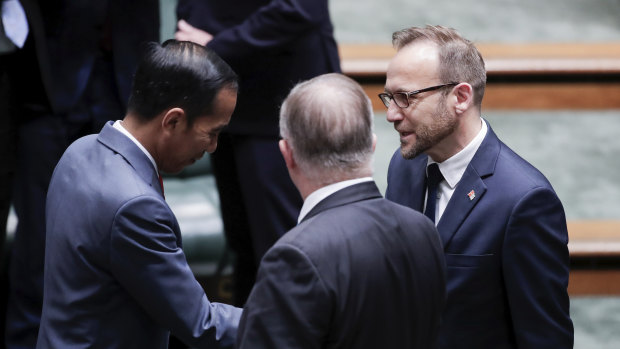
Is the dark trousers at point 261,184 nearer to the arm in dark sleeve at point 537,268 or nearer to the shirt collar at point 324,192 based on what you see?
the arm in dark sleeve at point 537,268

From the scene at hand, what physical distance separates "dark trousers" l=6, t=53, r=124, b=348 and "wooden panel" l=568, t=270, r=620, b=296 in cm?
144

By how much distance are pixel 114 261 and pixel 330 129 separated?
19.3 inches

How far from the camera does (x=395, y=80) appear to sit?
6.48 feet

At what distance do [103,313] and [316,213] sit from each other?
1.61ft

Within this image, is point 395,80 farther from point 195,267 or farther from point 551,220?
point 195,267

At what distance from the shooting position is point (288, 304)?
1.47 metres

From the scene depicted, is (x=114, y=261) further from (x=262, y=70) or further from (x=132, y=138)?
(x=262, y=70)

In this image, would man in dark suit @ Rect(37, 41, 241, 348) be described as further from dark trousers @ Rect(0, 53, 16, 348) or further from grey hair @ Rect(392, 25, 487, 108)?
dark trousers @ Rect(0, 53, 16, 348)

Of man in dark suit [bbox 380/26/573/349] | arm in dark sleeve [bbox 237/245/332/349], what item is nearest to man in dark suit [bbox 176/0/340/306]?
man in dark suit [bbox 380/26/573/349]

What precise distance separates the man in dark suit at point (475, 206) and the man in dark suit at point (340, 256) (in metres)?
0.25

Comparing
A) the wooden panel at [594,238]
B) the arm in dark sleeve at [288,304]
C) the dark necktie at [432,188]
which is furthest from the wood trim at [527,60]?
the arm in dark sleeve at [288,304]

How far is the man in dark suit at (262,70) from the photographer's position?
266 cm

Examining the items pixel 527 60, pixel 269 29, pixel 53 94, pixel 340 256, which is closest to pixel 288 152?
pixel 340 256

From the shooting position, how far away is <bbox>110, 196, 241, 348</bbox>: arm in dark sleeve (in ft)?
5.78
